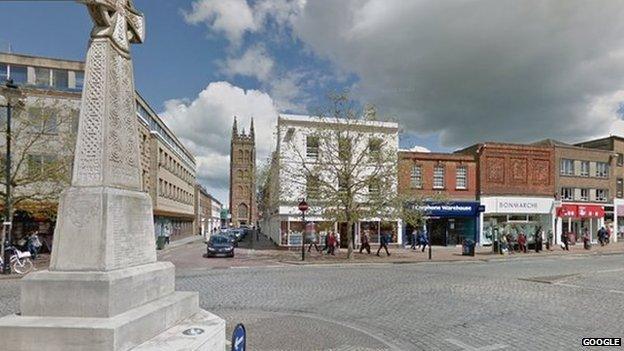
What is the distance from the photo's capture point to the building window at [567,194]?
3491 centimetres

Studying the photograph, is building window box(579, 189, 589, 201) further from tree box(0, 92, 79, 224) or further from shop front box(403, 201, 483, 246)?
tree box(0, 92, 79, 224)

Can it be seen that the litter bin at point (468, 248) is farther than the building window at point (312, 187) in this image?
Yes

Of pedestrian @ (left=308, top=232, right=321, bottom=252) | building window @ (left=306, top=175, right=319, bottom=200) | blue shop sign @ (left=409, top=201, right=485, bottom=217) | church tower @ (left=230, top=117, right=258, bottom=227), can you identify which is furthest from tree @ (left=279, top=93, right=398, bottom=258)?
church tower @ (left=230, top=117, right=258, bottom=227)

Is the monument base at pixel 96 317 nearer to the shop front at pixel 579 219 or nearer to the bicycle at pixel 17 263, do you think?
the bicycle at pixel 17 263

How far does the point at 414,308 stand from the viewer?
29.8 feet

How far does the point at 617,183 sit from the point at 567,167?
8.78 meters

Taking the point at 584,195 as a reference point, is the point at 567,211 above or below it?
below

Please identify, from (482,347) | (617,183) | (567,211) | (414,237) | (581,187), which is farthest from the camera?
(617,183)

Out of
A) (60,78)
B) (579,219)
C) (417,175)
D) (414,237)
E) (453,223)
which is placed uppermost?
(60,78)

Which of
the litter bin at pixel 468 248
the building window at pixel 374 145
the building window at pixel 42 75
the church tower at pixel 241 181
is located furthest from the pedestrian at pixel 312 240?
the church tower at pixel 241 181

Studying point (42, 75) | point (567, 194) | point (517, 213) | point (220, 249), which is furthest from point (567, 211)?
point (42, 75)

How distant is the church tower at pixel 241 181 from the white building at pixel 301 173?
64714mm

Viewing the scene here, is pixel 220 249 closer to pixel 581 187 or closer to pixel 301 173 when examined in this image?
pixel 301 173

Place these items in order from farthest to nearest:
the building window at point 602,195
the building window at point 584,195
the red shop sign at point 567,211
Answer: the building window at point 602,195 < the building window at point 584,195 < the red shop sign at point 567,211
